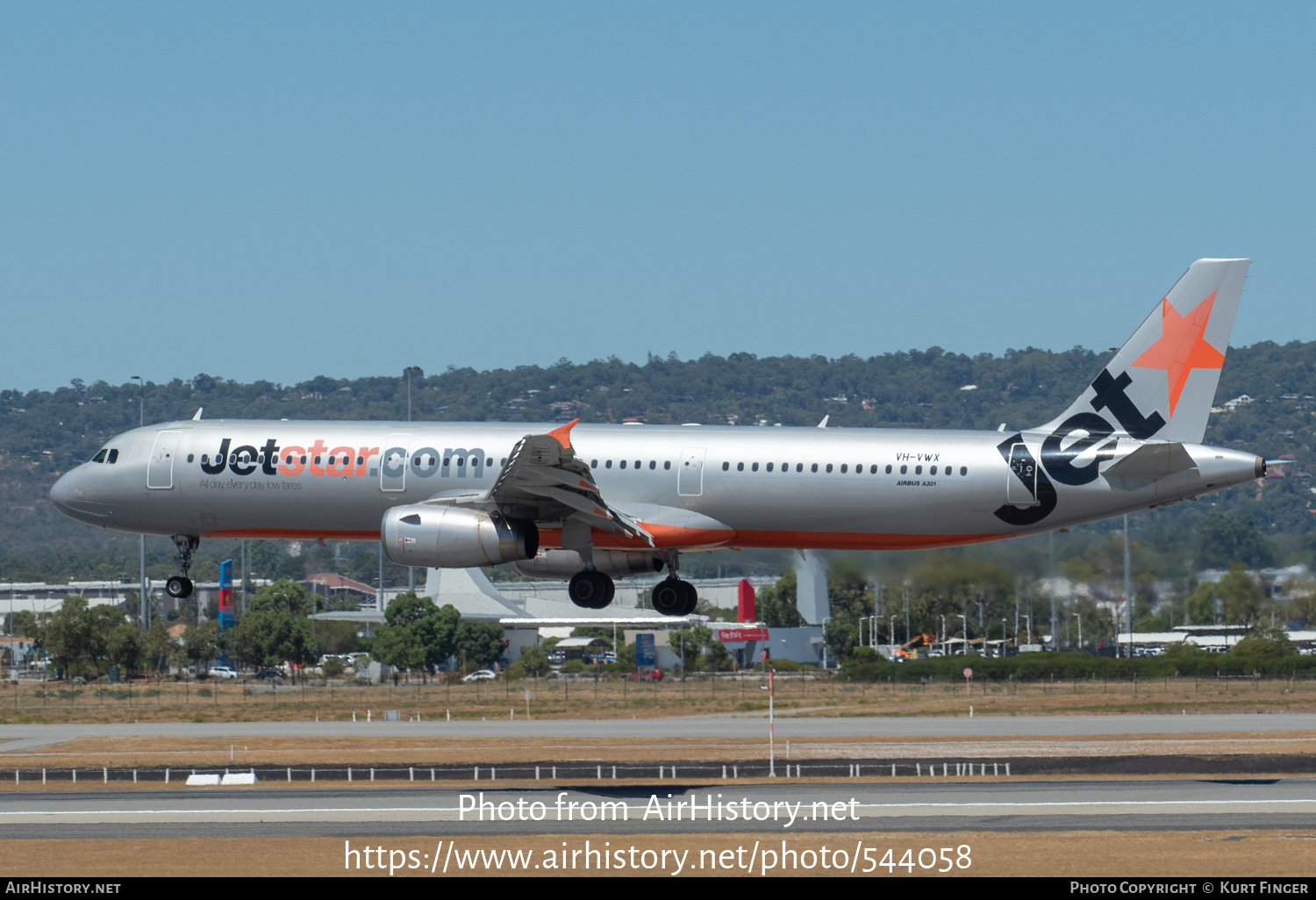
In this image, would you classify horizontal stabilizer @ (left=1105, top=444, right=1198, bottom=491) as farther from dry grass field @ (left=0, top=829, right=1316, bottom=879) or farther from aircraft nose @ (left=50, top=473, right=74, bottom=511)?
aircraft nose @ (left=50, top=473, right=74, bottom=511)

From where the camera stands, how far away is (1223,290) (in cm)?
4122

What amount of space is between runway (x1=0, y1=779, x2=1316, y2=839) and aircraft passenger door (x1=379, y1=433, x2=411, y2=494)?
7.93 meters

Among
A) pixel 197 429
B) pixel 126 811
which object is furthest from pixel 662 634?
pixel 126 811

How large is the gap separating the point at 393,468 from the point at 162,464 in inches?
278

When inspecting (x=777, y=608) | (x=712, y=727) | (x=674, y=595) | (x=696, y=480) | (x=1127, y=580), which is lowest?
(x=712, y=727)

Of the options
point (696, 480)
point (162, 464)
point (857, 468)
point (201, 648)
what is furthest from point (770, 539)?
point (201, 648)

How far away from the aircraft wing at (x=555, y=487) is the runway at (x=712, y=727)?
1605cm

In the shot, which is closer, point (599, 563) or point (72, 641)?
point (599, 563)

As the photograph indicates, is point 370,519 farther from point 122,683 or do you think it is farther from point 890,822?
point 122,683

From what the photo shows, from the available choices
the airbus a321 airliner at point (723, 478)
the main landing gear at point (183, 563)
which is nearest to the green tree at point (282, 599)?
the main landing gear at point (183, 563)

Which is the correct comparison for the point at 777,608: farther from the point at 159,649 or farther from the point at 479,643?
the point at 159,649

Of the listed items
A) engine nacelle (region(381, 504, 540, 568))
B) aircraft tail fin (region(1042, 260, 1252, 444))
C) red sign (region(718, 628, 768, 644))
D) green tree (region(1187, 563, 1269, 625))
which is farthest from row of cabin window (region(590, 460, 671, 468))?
red sign (region(718, 628, 768, 644))

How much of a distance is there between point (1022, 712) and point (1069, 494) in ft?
84.7

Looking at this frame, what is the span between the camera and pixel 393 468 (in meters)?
42.8
